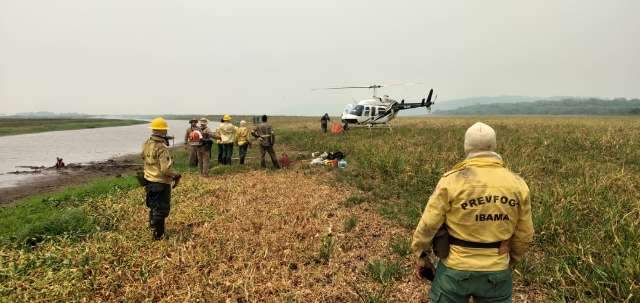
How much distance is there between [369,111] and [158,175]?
2345cm

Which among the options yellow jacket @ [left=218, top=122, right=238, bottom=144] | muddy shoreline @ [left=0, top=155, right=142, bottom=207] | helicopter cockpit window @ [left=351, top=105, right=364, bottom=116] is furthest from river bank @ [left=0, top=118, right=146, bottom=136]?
helicopter cockpit window @ [left=351, top=105, right=364, bottom=116]

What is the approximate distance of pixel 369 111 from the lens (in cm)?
2858

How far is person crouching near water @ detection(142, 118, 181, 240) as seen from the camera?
21.8 feet

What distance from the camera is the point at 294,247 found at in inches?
251

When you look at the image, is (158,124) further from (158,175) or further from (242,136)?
(242,136)

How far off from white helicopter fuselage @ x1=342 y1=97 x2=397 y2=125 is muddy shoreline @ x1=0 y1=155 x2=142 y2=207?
16627mm

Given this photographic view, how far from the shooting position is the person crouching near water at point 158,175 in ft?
21.8

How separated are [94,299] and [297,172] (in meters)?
9.29

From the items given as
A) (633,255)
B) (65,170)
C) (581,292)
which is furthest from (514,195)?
(65,170)

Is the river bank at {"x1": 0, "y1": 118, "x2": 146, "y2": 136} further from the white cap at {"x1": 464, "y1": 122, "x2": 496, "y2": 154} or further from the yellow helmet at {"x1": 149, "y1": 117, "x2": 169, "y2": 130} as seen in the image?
the white cap at {"x1": 464, "y1": 122, "x2": 496, "y2": 154}

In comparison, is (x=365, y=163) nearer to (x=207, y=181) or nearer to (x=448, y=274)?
(x=207, y=181)

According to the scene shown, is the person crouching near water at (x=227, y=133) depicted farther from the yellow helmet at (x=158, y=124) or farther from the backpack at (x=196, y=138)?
the yellow helmet at (x=158, y=124)

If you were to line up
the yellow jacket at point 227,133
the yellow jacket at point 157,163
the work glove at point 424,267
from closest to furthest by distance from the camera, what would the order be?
the work glove at point 424,267, the yellow jacket at point 157,163, the yellow jacket at point 227,133

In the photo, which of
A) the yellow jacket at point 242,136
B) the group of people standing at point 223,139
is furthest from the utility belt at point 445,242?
the yellow jacket at point 242,136
